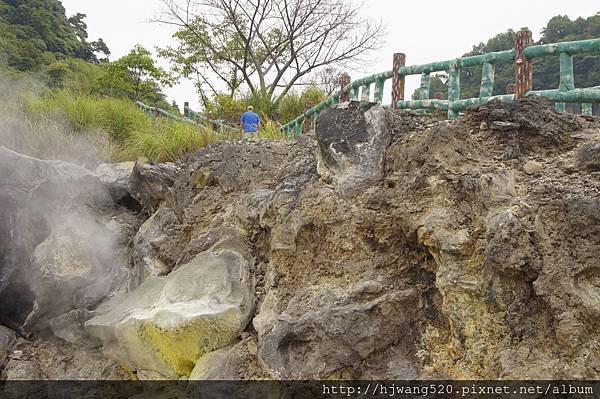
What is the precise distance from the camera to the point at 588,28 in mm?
19234

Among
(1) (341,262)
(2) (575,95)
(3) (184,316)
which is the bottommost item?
(3) (184,316)

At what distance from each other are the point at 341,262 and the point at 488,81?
2.43 metres

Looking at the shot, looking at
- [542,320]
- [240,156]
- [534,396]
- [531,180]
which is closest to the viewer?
[534,396]

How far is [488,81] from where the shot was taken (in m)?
4.76

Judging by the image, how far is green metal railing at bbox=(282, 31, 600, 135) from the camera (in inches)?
160

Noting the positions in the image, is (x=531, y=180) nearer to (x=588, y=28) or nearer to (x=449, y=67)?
(x=449, y=67)

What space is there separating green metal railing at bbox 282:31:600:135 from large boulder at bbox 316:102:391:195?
1.09m

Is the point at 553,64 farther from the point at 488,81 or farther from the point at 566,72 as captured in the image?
the point at 566,72

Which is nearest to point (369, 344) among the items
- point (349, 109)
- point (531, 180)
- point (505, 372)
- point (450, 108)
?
point (505, 372)

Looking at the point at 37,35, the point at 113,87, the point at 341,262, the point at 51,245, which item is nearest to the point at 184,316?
the point at 341,262

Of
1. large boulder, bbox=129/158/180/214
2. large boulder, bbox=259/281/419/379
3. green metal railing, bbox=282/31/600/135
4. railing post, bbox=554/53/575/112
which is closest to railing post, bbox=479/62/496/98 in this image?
green metal railing, bbox=282/31/600/135

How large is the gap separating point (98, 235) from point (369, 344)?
362 centimetres

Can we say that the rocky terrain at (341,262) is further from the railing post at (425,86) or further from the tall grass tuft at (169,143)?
the tall grass tuft at (169,143)

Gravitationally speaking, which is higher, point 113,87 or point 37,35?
point 37,35
